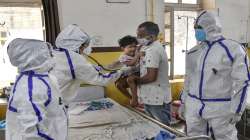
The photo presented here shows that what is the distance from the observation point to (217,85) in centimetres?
220

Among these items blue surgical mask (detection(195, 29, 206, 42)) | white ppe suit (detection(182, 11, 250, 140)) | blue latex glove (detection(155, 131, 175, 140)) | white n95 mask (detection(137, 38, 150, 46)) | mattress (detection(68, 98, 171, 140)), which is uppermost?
blue surgical mask (detection(195, 29, 206, 42))

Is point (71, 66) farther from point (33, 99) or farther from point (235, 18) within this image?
point (235, 18)

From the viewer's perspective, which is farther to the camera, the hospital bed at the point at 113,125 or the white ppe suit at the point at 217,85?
the hospital bed at the point at 113,125

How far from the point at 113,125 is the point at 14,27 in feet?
7.09

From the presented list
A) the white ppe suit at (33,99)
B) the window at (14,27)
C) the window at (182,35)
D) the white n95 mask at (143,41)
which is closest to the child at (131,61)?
the white n95 mask at (143,41)

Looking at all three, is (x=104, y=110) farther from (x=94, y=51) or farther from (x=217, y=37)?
(x=217, y=37)

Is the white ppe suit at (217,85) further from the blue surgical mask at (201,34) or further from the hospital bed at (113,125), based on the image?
the hospital bed at (113,125)

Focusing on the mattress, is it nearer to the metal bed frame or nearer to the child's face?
the metal bed frame

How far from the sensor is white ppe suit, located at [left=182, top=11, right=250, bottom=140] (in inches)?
83.4

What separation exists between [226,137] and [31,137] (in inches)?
58.9

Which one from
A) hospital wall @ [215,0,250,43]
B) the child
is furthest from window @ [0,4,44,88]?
hospital wall @ [215,0,250,43]

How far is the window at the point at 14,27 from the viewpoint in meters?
3.71

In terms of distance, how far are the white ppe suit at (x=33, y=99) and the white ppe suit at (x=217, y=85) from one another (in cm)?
113

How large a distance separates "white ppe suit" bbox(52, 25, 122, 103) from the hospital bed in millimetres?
322
